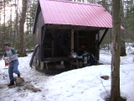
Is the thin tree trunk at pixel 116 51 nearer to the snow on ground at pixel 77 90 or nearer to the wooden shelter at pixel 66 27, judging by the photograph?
the snow on ground at pixel 77 90

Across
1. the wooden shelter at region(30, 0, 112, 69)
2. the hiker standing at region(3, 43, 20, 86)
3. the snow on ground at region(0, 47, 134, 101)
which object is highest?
the wooden shelter at region(30, 0, 112, 69)

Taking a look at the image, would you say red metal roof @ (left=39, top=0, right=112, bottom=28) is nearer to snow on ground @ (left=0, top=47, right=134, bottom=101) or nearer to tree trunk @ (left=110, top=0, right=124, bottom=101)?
snow on ground @ (left=0, top=47, right=134, bottom=101)

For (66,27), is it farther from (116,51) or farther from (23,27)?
(23,27)

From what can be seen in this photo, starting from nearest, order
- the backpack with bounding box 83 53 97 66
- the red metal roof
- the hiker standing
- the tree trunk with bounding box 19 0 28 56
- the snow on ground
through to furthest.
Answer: the snow on ground
the hiker standing
the red metal roof
the backpack with bounding box 83 53 97 66
the tree trunk with bounding box 19 0 28 56

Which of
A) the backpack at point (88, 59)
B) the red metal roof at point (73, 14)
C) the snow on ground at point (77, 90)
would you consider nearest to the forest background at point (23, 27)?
the red metal roof at point (73, 14)

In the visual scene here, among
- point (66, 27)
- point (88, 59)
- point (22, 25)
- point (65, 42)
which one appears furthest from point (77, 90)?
point (22, 25)

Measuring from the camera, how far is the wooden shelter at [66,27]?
26.1ft

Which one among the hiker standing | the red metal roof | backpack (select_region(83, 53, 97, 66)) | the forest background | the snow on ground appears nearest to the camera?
the snow on ground

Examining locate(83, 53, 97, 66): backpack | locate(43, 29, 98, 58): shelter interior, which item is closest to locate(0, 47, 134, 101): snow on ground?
locate(83, 53, 97, 66): backpack

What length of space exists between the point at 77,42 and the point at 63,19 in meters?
3.82

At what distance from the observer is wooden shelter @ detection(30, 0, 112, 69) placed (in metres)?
7.96

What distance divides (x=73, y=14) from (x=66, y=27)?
103 cm

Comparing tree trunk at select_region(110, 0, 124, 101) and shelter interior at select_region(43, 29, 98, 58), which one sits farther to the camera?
shelter interior at select_region(43, 29, 98, 58)

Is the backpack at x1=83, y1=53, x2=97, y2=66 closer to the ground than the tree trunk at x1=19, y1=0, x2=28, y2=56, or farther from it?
closer to the ground
